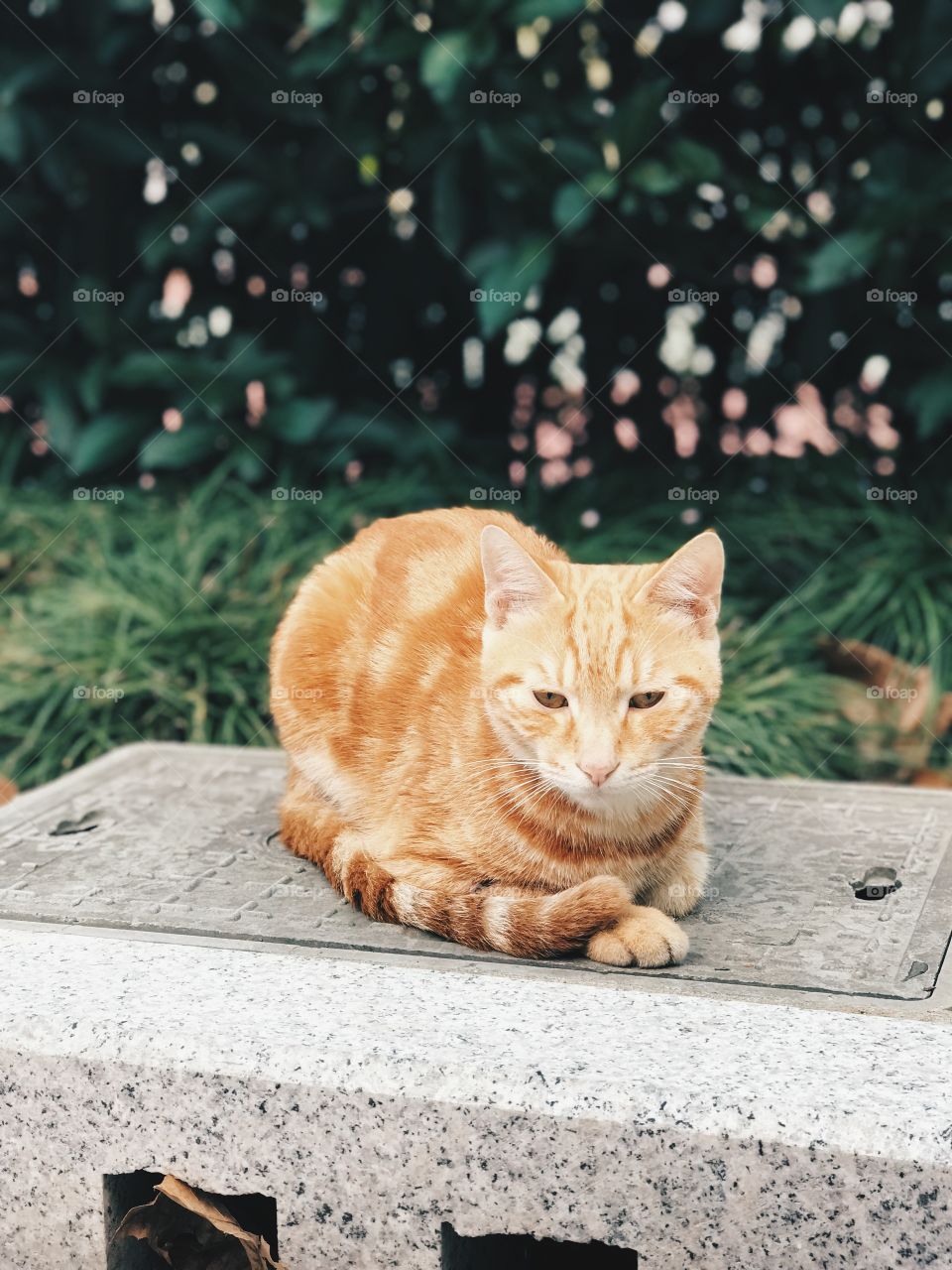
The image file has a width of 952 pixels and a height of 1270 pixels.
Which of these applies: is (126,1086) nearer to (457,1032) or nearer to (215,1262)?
(215,1262)

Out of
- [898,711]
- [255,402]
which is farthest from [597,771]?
[255,402]

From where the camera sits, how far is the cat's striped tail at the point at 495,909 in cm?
246

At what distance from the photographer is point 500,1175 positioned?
2029 mm

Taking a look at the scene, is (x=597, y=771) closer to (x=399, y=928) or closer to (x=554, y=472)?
(x=399, y=928)

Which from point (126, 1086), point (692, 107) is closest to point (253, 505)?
point (692, 107)
